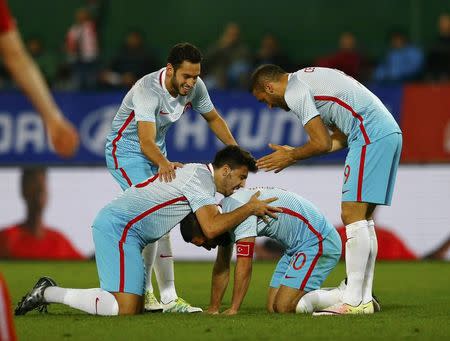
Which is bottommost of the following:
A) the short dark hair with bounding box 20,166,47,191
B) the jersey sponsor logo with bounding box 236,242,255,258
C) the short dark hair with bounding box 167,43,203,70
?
the short dark hair with bounding box 20,166,47,191

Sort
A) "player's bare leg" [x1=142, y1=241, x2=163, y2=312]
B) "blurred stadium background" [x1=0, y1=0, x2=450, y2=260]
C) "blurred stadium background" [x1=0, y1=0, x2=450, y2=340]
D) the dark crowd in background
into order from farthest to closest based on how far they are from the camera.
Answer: the dark crowd in background < "blurred stadium background" [x1=0, y1=0, x2=450, y2=260] < "blurred stadium background" [x1=0, y1=0, x2=450, y2=340] < "player's bare leg" [x1=142, y1=241, x2=163, y2=312]

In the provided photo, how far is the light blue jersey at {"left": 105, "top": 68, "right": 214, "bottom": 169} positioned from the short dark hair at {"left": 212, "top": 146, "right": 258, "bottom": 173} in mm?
868

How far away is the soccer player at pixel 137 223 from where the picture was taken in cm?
806

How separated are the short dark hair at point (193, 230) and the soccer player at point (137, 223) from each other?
0.17 ft

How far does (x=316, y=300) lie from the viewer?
8492 millimetres

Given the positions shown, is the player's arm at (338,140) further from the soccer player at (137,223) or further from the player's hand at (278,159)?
the soccer player at (137,223)

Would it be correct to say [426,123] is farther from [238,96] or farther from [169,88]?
[169,88]

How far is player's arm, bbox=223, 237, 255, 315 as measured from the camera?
25.6 feet

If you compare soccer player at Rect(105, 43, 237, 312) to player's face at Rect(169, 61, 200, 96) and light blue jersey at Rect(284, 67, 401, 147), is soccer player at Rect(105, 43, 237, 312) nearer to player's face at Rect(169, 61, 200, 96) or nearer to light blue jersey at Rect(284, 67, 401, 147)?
player's face at Rect(169, 61, 200, 96)

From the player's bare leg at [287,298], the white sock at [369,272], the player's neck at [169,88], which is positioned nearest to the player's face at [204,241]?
the player's bare leg at [287,298]

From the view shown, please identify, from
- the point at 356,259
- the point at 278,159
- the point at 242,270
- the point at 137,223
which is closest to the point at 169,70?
the point at 278,159

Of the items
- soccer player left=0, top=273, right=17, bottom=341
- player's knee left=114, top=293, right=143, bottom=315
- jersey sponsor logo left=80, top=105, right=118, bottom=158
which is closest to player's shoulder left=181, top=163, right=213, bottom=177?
player's knee left=114, top=293, right=143, bottom=315

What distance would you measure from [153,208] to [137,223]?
171 millimetres

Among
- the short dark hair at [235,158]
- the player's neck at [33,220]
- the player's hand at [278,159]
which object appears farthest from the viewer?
the player's neck at [33,220]
